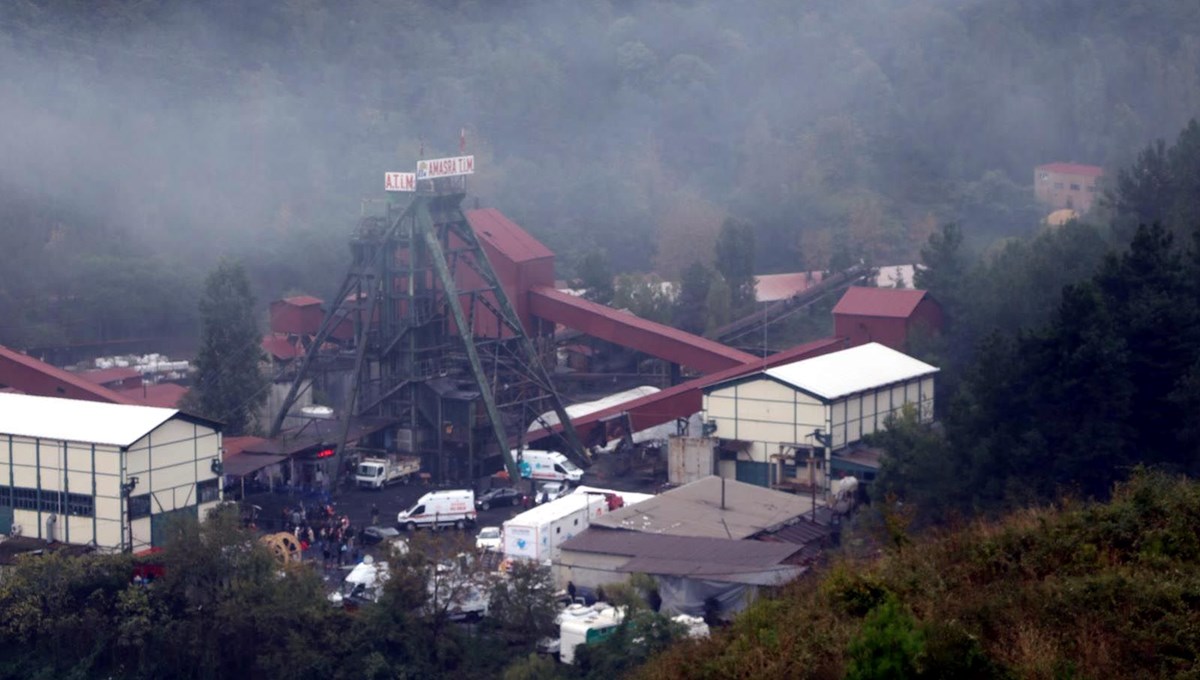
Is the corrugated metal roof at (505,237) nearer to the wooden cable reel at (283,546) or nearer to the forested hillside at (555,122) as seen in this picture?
the wooden cable reel at (283,546)

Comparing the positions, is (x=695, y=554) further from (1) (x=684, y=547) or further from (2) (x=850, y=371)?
(2) (x=850, y=371)

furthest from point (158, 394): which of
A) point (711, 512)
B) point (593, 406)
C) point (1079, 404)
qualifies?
point (1079, 404)

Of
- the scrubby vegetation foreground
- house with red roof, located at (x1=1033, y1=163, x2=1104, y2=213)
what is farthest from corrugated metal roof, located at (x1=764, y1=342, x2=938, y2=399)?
house with red roof, located at (x1=1033, y1=163, x2=1104, y2=213)

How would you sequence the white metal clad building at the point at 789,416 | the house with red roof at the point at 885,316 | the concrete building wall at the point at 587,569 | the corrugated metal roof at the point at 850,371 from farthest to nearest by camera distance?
1. the house with red roof at the point at 885,316
2. the corrugated metal roof at the point at 850,371
3. the white metal clad building at the point at 789,416
4. the concrete building wall at the point at 587,569

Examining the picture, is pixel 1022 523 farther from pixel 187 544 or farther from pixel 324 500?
pixel 324 500

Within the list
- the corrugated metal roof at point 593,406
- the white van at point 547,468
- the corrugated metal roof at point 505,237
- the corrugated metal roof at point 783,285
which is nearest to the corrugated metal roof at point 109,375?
the corrugated metal roof at point 505,237
